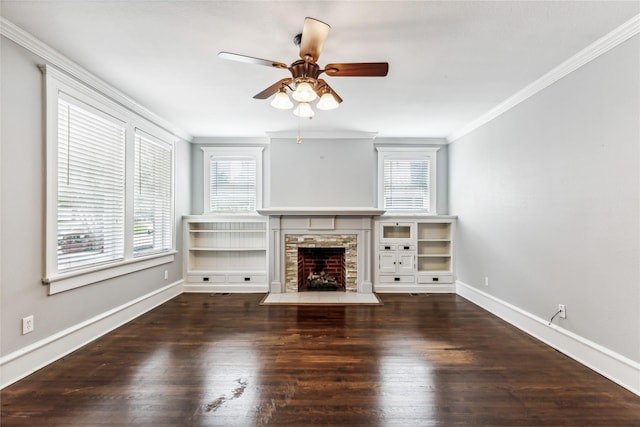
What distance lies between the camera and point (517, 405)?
76.0 inches

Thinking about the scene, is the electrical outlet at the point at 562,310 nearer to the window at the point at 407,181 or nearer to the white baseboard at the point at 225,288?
the window at the point at 407,181

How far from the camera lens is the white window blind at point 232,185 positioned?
5.17 metres

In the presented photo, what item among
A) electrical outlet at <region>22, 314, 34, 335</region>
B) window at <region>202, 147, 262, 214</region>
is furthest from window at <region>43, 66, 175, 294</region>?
window at <region>202, 147, 262, 214</region>

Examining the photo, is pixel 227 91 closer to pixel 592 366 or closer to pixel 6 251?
pixel 6 251

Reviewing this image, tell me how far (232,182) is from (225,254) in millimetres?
1265

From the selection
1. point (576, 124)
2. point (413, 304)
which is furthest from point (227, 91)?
point (413, 304)

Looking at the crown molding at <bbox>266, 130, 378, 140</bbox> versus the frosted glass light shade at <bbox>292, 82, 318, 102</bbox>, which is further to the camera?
the crown molding at <bbox>266, 130, 378, 140</bbox>

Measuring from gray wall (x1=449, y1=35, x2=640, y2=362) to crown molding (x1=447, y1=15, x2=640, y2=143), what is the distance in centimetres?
5

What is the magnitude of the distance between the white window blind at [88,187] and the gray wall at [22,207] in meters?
0.21

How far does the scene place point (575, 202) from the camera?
2.55 m

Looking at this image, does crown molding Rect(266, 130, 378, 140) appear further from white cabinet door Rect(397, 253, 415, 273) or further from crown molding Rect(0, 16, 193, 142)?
white cabinet door Rect(397, 253, 415, 273)

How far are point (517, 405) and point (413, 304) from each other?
7.38 ft

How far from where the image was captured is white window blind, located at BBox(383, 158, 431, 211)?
5172 mm

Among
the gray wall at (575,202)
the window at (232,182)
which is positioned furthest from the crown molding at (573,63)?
the window at (232,182)
